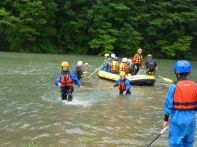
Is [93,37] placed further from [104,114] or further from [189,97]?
[189,97]

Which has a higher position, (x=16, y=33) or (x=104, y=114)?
(x=16, y=33)

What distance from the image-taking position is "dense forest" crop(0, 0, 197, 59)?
3716 cm

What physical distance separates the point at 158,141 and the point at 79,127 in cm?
184

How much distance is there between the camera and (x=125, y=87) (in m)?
13.9

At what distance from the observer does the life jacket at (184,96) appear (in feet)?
18.1

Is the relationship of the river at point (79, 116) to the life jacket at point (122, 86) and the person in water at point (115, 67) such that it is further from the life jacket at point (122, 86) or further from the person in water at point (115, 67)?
the person in water at point (115, 67)

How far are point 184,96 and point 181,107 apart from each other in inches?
5.8

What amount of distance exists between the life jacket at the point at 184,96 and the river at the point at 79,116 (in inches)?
97.8

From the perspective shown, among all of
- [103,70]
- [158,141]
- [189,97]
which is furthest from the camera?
[103,70]

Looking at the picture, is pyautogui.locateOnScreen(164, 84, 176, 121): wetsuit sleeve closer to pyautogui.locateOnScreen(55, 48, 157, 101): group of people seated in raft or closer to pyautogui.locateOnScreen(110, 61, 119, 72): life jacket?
pyautogui.locateOnScreen(55, 48, 157, 101): group of people seated in raft

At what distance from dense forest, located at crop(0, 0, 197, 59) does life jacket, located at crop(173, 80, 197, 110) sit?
104 feet

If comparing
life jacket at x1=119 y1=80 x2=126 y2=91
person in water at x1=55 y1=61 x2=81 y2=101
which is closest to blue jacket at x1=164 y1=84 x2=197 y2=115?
person in water at x1=55 y1=61 x2=81 y2=101

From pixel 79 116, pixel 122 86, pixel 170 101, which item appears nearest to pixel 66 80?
pixel 79 116

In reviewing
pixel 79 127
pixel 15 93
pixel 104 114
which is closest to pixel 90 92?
pixel 15 93
